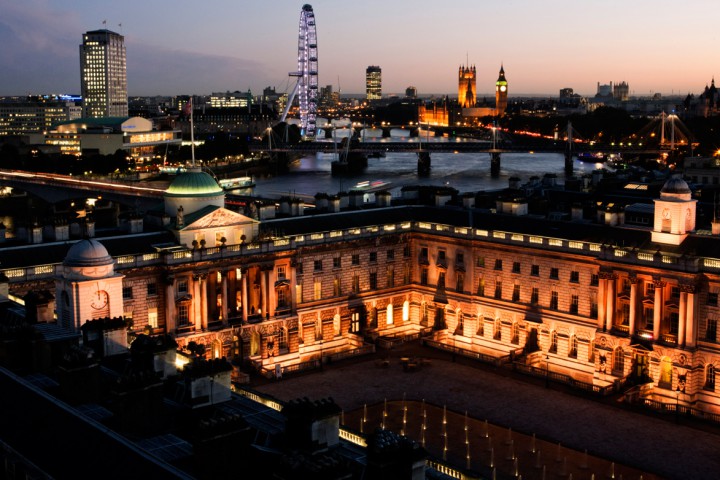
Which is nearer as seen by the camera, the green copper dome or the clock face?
the clock face

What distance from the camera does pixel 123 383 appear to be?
30641 millimetres

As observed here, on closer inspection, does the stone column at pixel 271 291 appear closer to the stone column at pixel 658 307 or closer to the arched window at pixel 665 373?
the stone column at pixel 658 307

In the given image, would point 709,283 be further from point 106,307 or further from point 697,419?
point 106,307

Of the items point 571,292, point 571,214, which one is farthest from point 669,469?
point 571,214

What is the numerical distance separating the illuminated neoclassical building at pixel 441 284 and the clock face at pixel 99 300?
30.2 ft

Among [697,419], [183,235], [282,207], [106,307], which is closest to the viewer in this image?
[106,307]

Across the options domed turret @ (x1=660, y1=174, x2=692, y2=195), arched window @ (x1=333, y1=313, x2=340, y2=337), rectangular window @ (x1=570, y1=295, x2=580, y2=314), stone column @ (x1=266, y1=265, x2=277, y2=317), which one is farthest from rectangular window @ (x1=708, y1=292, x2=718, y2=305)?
stone column @ (x1=266, y1=265, x2=277, y2=317)

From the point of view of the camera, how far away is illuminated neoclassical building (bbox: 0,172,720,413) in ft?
206

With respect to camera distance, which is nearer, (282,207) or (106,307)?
(106,307)

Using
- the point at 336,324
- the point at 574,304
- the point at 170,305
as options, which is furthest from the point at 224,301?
the point at 574,304

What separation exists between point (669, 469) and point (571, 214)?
27.0 m

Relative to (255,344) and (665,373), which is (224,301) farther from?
(665,373)

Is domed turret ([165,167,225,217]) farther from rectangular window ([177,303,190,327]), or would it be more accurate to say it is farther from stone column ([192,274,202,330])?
rectangular window ([177,303,190,327])

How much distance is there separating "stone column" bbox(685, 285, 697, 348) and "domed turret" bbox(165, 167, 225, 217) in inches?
1190
